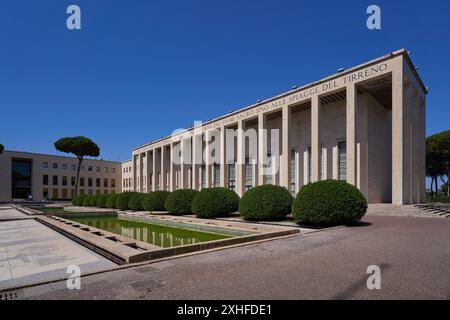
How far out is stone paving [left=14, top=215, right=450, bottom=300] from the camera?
3.71 metres

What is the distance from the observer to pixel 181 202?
18.6m

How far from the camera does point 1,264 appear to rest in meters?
5.57

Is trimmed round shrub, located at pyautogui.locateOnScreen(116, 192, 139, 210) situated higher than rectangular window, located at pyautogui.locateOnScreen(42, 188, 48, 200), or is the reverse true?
trimmed round shrub, located at pyautogui.locateOnScreen(116, 192, 139, 210)

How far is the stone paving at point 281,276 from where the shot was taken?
12.2 feet

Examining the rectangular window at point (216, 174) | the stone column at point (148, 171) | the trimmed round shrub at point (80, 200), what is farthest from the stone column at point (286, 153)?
the stone column at point (148, 171)

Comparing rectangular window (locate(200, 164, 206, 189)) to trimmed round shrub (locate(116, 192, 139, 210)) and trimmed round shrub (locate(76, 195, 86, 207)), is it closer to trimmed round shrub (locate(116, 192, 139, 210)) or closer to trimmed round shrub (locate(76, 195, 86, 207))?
trimmed round shrub (locate(116, 192, 139, 210))

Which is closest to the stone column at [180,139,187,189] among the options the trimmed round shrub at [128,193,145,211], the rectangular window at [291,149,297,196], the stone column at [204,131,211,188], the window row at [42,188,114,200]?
the stone column at [204,131,211,188]

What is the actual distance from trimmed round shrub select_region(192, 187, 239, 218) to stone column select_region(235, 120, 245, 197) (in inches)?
438

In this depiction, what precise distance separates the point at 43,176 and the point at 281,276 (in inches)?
2487

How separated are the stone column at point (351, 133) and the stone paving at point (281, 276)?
13009 millimetres

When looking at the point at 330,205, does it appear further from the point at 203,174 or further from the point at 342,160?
the point at 203,174

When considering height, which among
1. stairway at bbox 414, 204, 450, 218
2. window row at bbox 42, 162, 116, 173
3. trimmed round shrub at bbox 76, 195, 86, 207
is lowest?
trimmed round shrub at bbox 76, 195, 86, 207

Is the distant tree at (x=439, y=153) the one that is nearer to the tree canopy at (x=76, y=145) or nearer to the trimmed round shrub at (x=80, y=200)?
the trimmed round shrub at (x=80, y=200)

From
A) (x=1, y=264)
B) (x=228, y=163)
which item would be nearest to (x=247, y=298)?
(x=1, y=264)
